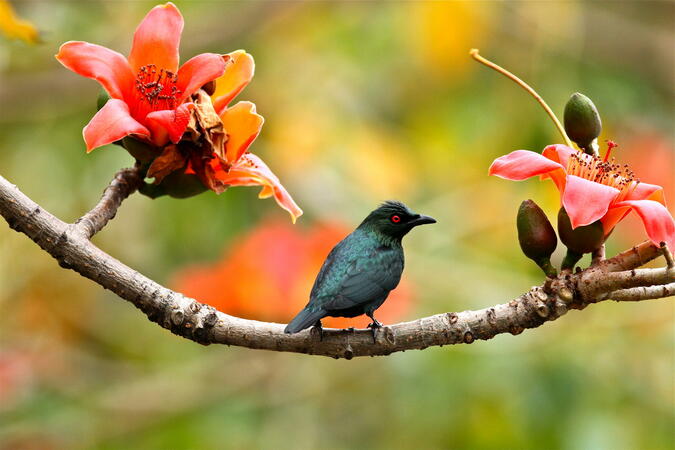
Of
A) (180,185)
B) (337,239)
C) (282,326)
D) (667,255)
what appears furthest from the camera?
(337,239)

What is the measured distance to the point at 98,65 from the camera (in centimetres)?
Result: 163

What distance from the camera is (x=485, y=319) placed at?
1.51 metres

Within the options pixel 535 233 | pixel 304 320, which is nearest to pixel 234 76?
pixel 304 320

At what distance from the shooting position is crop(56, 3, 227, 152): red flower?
62.9 inches

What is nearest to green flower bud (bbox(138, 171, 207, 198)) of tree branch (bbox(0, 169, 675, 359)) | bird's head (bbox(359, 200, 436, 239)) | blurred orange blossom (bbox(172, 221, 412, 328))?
tree branch (bbox(0, 169, 675, 359))

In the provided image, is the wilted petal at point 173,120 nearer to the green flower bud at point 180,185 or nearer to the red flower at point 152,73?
the red flower at point 152,73

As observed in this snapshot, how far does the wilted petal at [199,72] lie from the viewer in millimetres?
1587

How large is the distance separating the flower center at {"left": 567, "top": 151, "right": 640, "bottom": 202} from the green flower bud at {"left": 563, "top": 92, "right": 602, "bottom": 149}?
1.3 inches

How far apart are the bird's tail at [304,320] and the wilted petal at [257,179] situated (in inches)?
6.9

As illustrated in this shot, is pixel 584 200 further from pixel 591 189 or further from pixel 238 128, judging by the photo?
pixel 238 128

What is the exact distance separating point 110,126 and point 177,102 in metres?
0.18

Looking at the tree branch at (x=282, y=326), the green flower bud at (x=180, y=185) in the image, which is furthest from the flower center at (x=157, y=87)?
the tree branch at (x=282, y=326)

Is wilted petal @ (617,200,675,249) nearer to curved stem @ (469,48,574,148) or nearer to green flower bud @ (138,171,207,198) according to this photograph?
curved stem @ (469,48,574,148)

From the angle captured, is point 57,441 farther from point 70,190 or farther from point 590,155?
point 590,155
